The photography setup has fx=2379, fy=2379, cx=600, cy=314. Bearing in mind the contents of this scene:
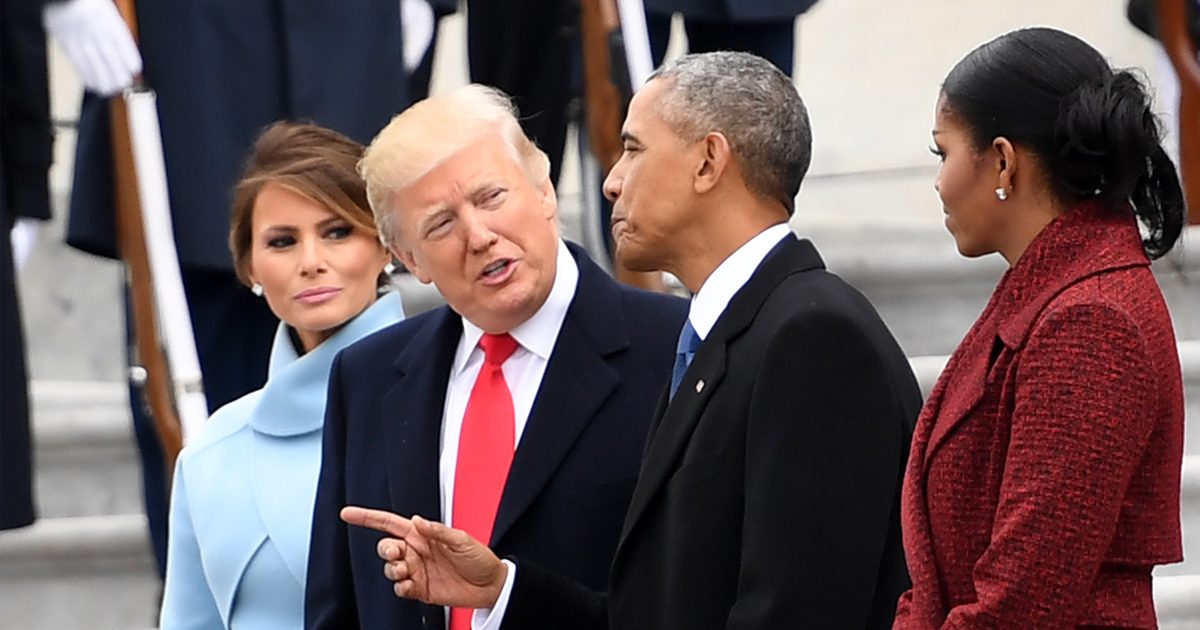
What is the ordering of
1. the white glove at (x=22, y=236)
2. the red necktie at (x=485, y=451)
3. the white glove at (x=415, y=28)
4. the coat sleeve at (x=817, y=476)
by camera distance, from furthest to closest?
the white glove at (x=415, y=28), the white glove at (x=22, y=236), the red necktie at (x=485, y=451), the coat sleeve at (x=817, y=476)

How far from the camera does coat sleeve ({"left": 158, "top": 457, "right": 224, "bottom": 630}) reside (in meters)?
3.24

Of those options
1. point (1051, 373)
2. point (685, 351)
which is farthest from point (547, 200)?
point (1051, 373)

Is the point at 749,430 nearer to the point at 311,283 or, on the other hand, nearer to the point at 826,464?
the point at 826,464

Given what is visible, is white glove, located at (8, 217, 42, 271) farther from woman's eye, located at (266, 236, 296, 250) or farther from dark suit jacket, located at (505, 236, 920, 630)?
dark suit jacket, located at (505, 236, 920, 630)

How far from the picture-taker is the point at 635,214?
255cm

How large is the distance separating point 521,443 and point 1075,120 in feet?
2.81

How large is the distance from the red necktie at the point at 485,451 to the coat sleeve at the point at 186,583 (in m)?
0.56

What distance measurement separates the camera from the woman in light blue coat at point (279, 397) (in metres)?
3.16

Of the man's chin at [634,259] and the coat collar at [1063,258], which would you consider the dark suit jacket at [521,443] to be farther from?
the coat collar at [1063,258]

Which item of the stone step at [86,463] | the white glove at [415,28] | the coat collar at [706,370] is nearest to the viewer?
the coat collar at [706,370]

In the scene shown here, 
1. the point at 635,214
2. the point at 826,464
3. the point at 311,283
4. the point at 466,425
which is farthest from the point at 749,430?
the point at 311,283

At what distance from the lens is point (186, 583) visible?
10.7ft

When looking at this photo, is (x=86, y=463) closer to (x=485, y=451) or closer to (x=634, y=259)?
(x=485, y=451)

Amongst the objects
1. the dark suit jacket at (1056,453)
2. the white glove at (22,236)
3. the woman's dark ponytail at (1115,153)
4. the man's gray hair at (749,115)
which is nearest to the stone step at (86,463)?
the white glove at (22,236)
